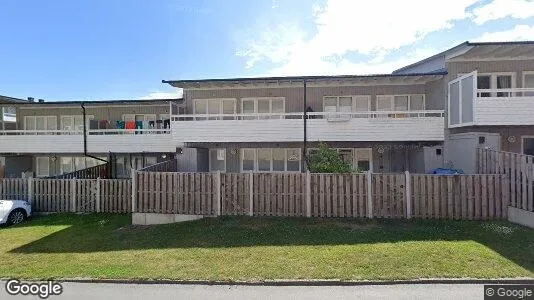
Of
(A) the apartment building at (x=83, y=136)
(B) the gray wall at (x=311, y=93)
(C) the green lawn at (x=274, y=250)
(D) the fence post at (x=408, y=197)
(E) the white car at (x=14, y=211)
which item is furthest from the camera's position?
(A) the apartment building at (x=83, y=136)

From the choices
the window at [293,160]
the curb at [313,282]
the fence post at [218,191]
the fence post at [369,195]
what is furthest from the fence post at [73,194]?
the fence post at [369,195]

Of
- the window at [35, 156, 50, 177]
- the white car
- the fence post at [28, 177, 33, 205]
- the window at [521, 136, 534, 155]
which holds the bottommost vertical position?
the white car

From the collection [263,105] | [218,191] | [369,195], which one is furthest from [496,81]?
[218,191]

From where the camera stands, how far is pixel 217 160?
17.1m

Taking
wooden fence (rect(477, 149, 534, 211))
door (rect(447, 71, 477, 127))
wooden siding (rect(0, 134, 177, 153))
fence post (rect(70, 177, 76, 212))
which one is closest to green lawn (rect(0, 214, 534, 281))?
wooden fence (rect(477, 149, 534, 211))

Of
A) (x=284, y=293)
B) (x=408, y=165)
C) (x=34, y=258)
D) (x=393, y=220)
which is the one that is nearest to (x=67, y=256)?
(x=34, y=258)

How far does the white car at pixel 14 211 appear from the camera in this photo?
12039 millimetres

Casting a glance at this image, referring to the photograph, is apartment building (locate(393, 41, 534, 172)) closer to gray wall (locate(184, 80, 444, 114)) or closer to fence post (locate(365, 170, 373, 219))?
gray wall (locate(184, 80, 444, 114))

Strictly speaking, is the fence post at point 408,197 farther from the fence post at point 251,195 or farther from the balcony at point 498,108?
the fence post at point 251,195

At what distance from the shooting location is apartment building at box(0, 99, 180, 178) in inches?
667

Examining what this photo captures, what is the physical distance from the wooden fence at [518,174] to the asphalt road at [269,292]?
512 centimetres

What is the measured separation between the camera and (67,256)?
8.06m

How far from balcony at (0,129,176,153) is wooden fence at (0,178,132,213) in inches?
146

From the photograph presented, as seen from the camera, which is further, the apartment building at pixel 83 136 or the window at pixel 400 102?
the apartment building at pixel 83 136
